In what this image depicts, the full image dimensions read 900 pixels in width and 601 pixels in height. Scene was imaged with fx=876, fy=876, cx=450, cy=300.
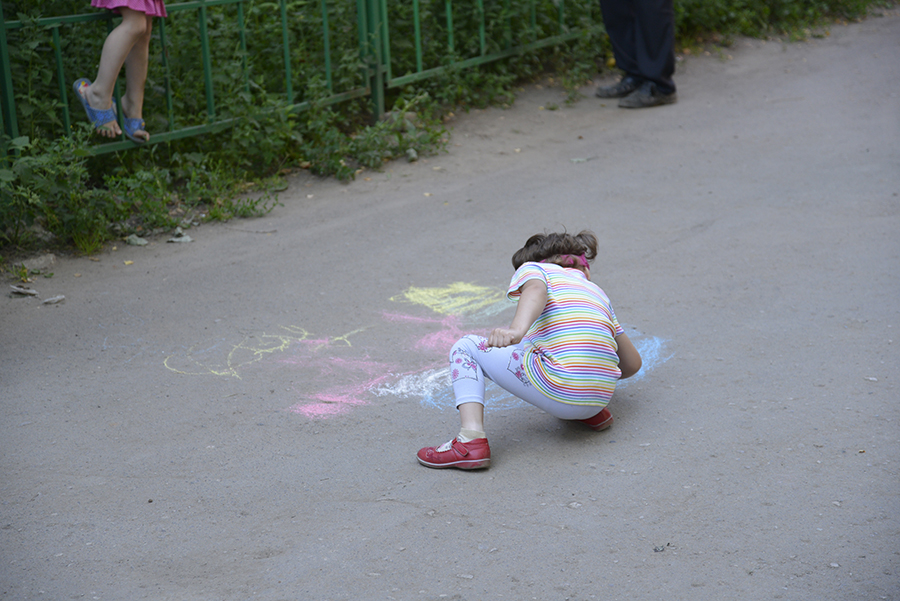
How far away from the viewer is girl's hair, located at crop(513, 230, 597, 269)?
3.09 metres

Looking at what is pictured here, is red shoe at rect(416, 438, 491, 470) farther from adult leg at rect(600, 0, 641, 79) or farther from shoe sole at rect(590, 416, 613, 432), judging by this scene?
adult leg at rect(600, 0, 641, 79)

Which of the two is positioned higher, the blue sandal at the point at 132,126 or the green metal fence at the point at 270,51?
the green metal fence at the point at 270,51

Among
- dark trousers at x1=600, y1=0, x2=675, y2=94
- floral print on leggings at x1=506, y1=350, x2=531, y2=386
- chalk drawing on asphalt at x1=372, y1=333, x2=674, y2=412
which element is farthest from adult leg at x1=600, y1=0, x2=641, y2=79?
floral print on leggings at x1=506, y1=350, x2=531, y2=386

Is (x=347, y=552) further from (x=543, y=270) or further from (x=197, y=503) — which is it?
(x=543, y=270)

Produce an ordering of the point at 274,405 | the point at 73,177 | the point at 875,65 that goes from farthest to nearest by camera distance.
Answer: the point at 875,65, the point at 73,177, the point at 274,405

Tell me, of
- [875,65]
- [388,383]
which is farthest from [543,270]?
[875,65]

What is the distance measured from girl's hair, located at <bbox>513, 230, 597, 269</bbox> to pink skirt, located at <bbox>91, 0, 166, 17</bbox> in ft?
9.73

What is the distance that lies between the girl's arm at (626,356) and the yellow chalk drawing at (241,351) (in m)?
1.23

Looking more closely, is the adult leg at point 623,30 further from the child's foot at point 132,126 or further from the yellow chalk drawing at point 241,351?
the yellow chalk drawing at point 241,351

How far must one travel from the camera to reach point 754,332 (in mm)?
3754

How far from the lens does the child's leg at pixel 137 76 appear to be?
4.97 meters

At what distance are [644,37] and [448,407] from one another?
209 inches

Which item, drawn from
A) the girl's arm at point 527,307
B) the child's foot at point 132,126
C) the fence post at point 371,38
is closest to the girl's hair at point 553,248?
the girl's arm at point 527,307

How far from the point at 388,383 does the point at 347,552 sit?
1115 millimetres
